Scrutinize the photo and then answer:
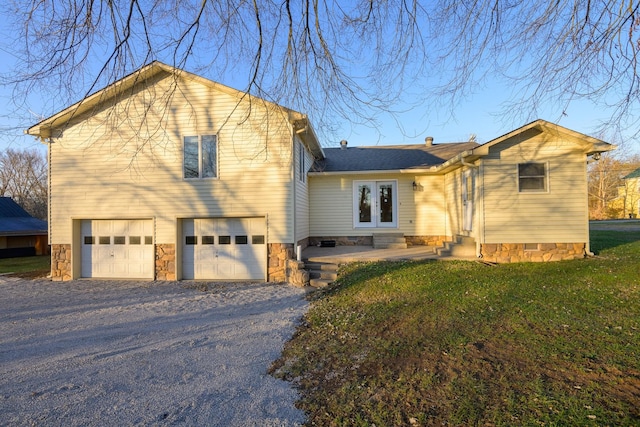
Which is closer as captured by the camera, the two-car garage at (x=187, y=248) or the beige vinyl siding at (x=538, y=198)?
the beige vinyl siding at (x=538, y=198)

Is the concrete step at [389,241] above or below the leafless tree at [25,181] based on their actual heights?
below

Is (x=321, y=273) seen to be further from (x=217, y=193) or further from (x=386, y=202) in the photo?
(x=386, y=202)

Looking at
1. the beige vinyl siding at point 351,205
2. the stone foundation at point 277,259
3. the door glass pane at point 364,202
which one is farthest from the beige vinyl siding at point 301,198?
the door glass pane at point 364,202

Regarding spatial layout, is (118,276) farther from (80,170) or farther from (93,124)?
(93,124)

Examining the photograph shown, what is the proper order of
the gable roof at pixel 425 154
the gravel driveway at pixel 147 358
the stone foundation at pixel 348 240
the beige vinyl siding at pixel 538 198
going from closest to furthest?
the gravel driveway at pixel 147 358, the gable roof at pixel 425 154, the beige vinyl siding at pixel 538 198, the stone foundation at pixel 348 240

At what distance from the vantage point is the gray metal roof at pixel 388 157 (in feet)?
42.1

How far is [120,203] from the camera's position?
32.1 ft

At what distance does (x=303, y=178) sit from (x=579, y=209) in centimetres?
807

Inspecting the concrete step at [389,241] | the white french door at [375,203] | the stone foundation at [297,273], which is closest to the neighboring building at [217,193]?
the stone foundation at [297,273]

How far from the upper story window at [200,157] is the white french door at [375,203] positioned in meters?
5.32

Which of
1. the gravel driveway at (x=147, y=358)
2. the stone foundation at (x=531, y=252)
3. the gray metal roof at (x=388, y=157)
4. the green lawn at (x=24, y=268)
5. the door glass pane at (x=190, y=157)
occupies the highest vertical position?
the gray metal roof at (x=388, y=157)

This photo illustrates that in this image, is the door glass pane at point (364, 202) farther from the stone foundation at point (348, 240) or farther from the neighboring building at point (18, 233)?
the neighboring building at point (18, 233)

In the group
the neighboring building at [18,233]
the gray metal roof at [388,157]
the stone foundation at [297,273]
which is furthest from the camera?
the neighboring building at [18,233]

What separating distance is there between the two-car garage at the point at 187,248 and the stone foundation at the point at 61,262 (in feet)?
1.16
